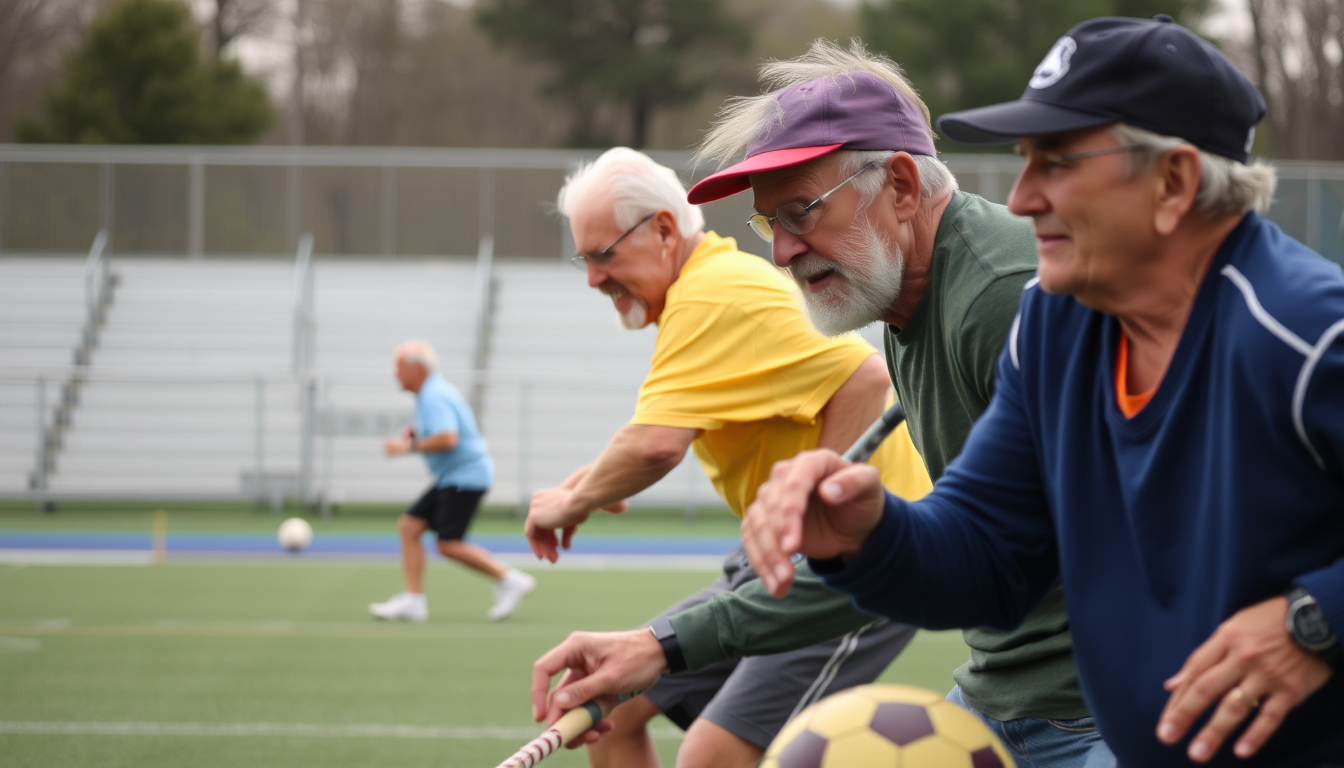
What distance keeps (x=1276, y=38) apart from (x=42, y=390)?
2647 cm

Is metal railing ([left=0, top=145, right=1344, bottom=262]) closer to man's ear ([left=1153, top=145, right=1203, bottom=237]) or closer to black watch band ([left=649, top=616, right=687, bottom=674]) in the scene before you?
Answer: black watch band ([left=649, top=616, right=687, bottom=674])

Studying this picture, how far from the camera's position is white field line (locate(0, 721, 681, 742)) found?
22.8 ft

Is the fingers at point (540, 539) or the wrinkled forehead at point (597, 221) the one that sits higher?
the wrinkled forehead at point (597, 221)

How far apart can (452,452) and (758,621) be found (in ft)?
27.1

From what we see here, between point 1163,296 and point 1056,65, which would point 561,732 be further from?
point 1056,65

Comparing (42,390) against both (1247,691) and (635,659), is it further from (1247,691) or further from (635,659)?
(1247,691)

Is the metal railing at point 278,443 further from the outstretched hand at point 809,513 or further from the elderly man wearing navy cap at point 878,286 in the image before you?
the outstretched hand at point 809,513

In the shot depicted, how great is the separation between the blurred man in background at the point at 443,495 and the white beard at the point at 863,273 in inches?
306

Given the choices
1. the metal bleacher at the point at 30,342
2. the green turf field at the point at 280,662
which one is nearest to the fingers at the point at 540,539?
the green turf field at the point at 280,662

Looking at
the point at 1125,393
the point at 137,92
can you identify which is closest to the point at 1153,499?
the point at 1125,393

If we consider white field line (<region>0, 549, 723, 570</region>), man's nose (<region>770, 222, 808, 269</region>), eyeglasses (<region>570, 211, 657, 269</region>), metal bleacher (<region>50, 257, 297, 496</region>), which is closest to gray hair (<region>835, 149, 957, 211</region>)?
man's nose (<region>770, 222, 808, 269</region>)

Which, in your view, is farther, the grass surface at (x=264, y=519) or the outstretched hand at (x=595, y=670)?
the grass surface at (x=264, y=519)

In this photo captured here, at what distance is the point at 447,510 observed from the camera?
1080 cm

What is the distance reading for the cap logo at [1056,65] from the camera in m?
2.00
